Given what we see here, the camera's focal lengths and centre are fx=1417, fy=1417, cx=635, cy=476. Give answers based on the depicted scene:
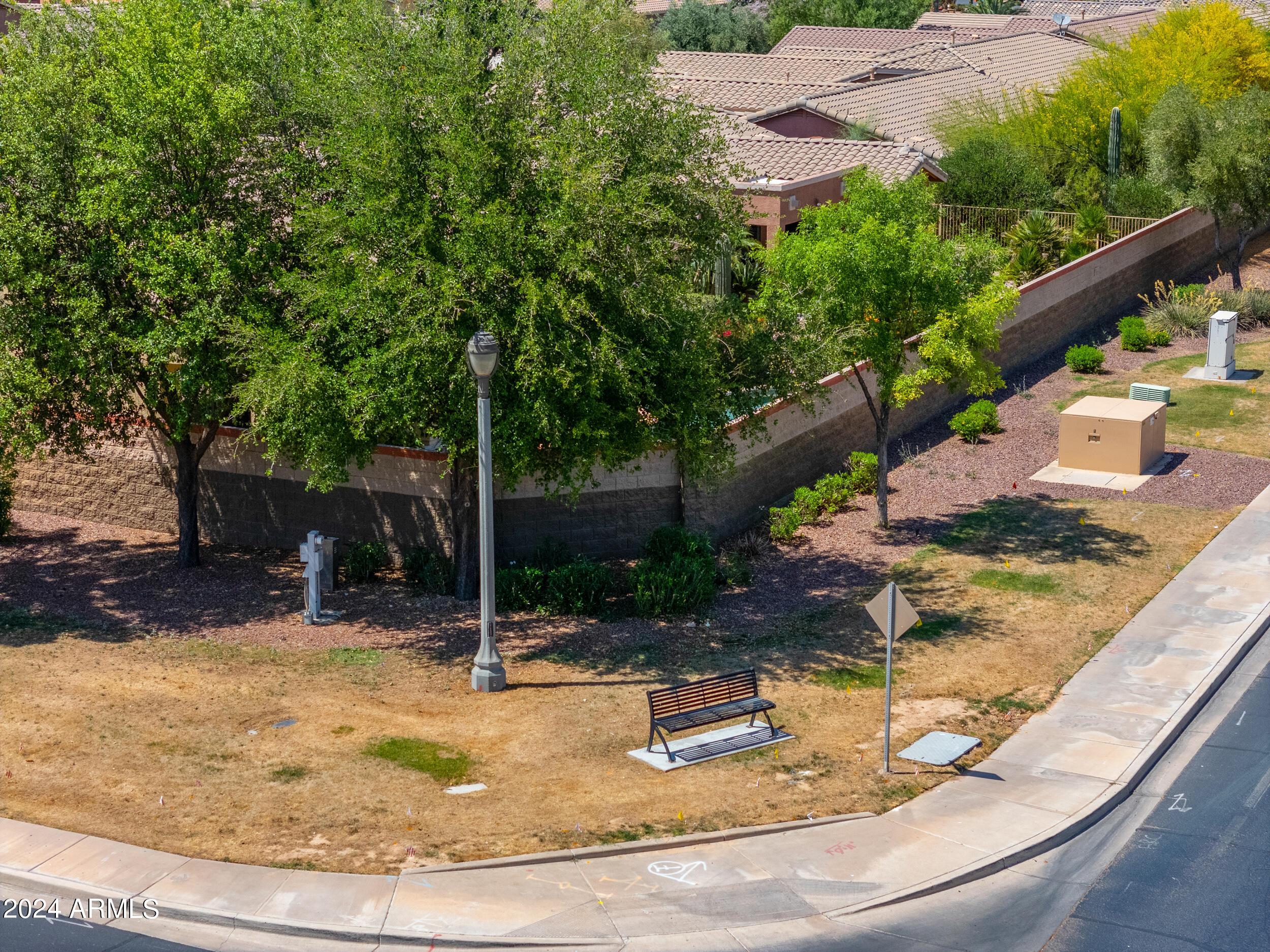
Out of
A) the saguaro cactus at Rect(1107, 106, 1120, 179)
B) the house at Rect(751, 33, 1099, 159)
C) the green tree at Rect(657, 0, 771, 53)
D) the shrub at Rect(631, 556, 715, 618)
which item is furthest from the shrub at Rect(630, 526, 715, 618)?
the green tree at Rect(657, 0, 771, 53)

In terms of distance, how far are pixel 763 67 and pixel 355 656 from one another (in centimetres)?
4273

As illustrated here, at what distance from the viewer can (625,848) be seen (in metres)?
13.1

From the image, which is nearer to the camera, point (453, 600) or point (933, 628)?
point (933, 628)

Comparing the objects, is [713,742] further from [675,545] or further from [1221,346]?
[1221,346]

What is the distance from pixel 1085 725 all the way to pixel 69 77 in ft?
51.3

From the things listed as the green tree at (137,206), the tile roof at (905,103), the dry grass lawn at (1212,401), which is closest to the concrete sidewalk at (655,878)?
the green tree at (137,206)

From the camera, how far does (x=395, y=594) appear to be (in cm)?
2095

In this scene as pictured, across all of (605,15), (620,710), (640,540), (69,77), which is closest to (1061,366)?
(640,540)

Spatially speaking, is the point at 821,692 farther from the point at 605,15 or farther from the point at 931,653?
the point at 605,15

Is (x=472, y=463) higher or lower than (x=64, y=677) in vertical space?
higher

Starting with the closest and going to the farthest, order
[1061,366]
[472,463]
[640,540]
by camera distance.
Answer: [472,463] → [640,540] → [1061,366]

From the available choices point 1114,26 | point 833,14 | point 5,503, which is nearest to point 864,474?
point 5,503

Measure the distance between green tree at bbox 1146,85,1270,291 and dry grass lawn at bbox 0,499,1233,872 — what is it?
60.2 feet

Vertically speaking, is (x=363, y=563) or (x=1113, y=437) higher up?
(x=1113, y=437)
